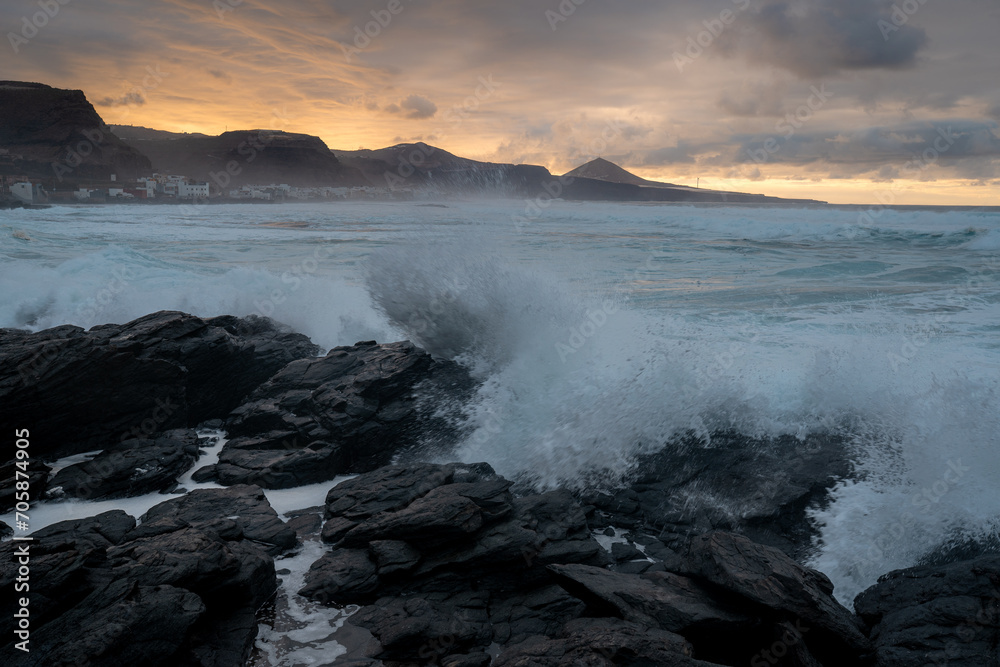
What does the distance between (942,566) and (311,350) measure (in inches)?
307

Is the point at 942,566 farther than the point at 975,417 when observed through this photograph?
No

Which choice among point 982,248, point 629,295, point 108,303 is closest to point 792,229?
point 982,248

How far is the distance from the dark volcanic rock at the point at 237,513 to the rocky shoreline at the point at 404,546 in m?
0.02

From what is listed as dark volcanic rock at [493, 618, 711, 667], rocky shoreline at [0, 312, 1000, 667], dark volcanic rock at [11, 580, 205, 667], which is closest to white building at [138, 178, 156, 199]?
rocky shoreline at [0, 312, 1000, 667]

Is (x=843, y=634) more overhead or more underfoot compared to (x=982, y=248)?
more underfoot

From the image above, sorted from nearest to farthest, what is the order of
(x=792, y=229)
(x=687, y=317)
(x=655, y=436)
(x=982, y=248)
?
(x=655, y=436), (x=687, y=317), (x=982, y=248), (x=792, y=229)

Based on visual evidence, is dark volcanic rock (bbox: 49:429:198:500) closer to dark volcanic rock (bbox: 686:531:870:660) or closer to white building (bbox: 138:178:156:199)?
dark volcanic rock (bbox: 686:531:870:660)

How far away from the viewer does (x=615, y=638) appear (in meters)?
3.19

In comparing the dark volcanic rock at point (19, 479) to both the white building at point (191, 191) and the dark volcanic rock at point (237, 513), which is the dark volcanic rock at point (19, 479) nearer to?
the dark volcanic rock at point (237, 513)

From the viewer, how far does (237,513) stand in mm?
4801

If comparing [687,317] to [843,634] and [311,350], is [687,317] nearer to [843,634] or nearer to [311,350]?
[311,350]

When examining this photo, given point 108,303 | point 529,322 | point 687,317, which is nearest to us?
point 529,322

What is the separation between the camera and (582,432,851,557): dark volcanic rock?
5027 mm

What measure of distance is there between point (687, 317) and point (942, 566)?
22.4ft
